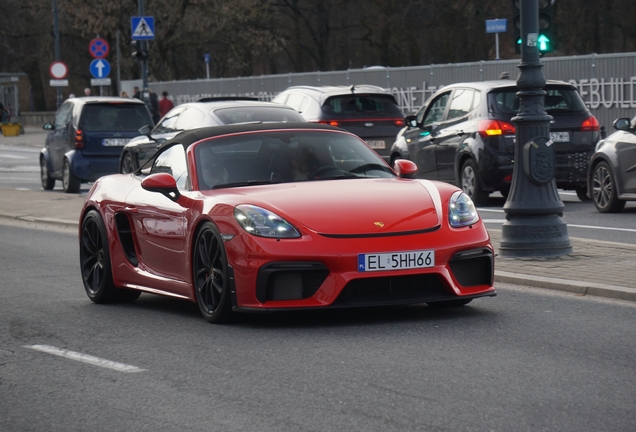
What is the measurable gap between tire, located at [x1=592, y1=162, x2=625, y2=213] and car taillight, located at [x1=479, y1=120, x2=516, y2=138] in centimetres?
146

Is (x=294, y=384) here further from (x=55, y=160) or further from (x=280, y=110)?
(x=55, y=160)

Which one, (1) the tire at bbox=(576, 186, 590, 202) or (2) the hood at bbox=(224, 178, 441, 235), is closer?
(2) the hood at bbox=(224, 178, 441, 235)

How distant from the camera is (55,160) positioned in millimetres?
25016

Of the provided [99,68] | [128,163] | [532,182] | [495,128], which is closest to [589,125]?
[495,128]

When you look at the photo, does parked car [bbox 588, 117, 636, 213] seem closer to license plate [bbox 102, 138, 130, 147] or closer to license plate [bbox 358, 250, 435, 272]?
license plate [bbox 358, 250, 435, 272]

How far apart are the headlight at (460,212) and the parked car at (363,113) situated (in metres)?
15.1

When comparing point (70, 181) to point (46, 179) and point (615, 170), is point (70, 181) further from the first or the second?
point (615, 170)

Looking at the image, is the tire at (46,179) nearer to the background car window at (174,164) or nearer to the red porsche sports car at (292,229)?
the background car window at (174,164)

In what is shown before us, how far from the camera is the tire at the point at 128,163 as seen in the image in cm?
2131

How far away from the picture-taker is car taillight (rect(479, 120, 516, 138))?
701 inches

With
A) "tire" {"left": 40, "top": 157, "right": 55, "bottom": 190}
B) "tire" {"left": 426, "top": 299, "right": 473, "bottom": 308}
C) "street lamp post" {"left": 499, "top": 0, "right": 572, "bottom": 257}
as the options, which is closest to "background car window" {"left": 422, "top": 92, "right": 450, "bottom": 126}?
"street lamp post" {"left": 499, "top": 0, "right": 572, "bottom": 257}

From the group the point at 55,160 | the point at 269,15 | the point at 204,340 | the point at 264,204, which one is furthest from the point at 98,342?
the point at 269,15

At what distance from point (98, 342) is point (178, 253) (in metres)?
1.05

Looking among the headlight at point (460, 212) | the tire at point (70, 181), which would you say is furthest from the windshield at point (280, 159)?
the tire at point (70, 181)
